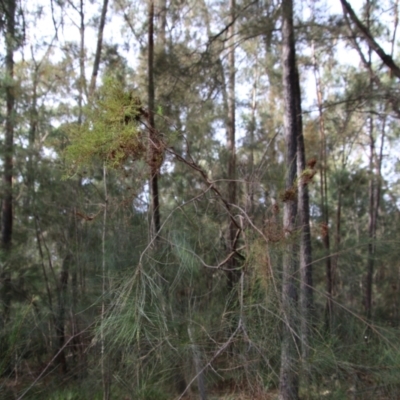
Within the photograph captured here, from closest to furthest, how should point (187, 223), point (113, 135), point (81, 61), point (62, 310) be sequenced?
1. point (113, 135)
2. point (187, 223)
3. point (62, 310)
4. point (81, 61)

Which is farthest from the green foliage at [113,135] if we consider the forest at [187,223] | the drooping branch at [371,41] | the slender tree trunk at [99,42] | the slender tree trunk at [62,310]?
the slender tree trunk at [99,42]

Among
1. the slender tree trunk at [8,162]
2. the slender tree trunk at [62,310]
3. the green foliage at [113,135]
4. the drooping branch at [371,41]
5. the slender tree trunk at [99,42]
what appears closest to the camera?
the green foliage at [113,135]

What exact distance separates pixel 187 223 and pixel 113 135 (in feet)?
4.62

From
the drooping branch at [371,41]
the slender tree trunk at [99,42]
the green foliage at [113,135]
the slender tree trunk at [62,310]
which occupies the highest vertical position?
the slender tree trunk at [99,42]

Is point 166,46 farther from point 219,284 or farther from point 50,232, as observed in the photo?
point 219,284

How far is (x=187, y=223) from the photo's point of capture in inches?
149

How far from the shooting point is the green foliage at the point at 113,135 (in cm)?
253

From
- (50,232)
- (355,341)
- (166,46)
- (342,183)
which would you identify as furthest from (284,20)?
(342,183)

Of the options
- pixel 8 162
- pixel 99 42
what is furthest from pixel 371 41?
pixel 8 162

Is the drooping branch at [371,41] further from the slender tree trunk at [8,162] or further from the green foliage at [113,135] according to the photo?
the slender tree trunk at [8,162]

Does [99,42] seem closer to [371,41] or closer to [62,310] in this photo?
[62,310]

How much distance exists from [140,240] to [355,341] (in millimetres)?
2195

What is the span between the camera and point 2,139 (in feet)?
32.3

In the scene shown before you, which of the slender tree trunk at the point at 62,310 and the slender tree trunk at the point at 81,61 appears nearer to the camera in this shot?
the slender tree trunk at the point at 62,310
